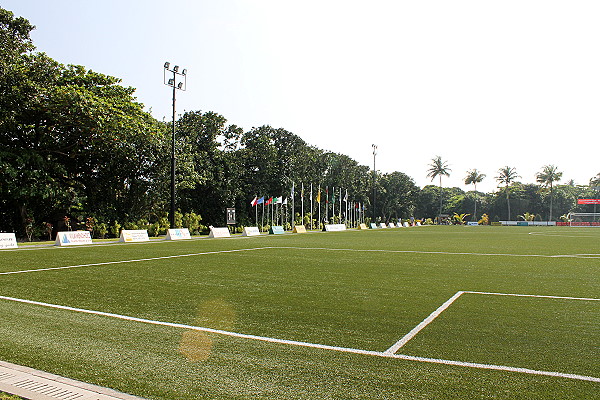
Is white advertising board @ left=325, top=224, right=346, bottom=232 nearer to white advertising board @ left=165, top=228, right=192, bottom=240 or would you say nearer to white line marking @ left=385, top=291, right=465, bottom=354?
white advertising board @ left=165, top=228, right=192, bottom=240

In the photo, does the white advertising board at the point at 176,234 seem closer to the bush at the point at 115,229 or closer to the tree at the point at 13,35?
the bush at the point at 115,229

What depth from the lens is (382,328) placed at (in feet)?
21.4

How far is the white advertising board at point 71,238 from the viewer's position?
24766 mm

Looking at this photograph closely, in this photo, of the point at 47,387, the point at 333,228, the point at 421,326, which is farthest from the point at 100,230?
the point at 47,387

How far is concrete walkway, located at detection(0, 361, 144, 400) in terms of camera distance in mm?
3966

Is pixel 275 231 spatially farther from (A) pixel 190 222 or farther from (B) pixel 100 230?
(B) pixel 100 230

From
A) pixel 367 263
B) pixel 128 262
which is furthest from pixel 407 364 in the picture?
pixel 128 262

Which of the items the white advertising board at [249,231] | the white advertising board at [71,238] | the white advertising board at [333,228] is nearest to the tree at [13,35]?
the white advertising board at [71,238]

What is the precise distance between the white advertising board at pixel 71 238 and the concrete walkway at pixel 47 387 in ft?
72.9

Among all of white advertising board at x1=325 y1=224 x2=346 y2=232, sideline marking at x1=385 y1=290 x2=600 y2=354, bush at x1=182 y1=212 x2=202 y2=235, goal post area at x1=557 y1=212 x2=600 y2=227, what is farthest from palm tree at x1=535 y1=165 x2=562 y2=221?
sideline marking at x1=385 y1=290 x2=600 y2=354

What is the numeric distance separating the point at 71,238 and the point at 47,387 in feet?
77.9

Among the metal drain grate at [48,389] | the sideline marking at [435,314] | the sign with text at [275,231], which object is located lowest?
the sideline marking at [435,314]

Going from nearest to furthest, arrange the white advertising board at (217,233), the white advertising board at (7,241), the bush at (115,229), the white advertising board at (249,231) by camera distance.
→ the white advertising board at (7,241)
the bush at (115,229)
the white advertising board at (217,233)
the white advertising board at (249,231)

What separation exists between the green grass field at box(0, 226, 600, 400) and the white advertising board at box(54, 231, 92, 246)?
13593 millimetres
